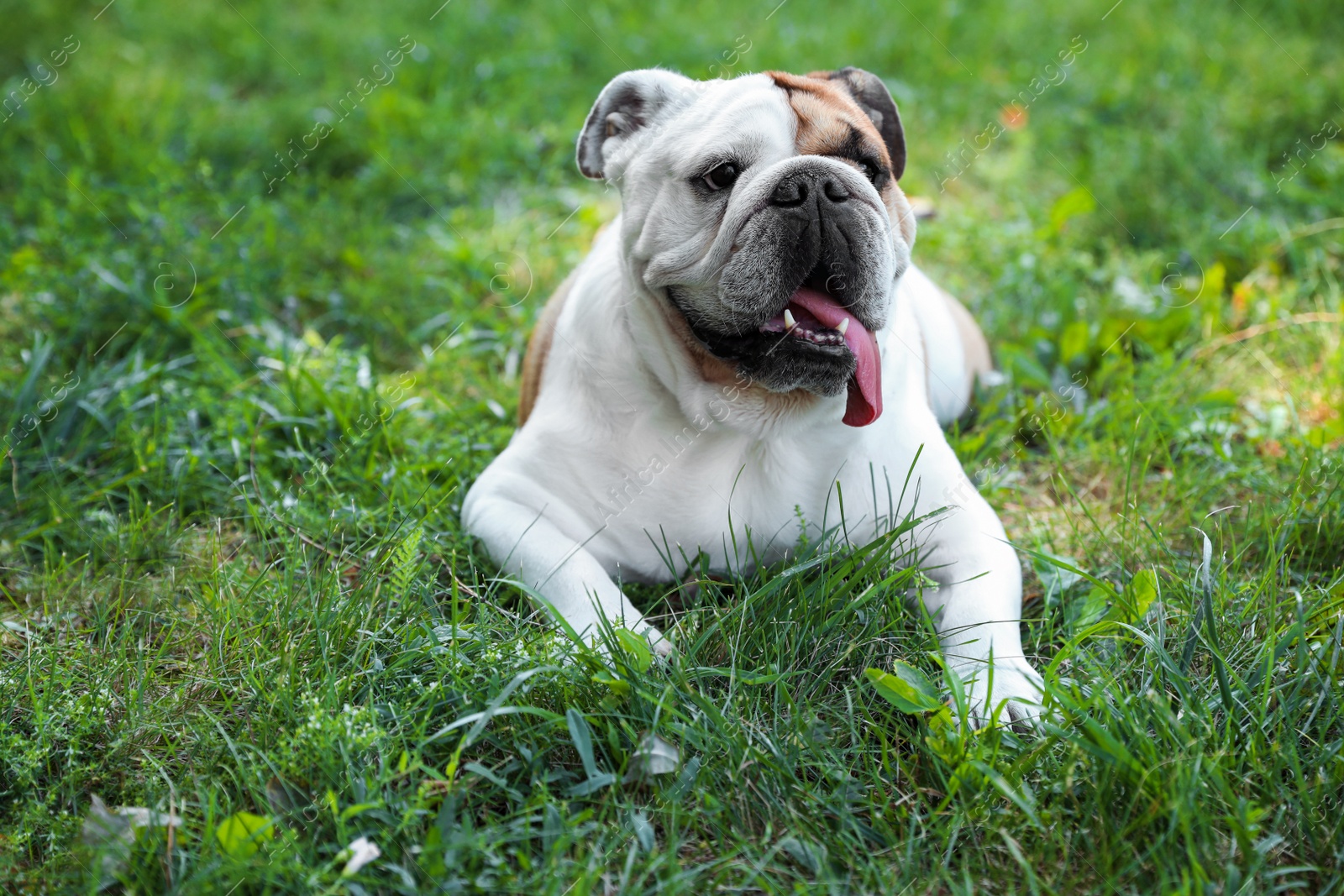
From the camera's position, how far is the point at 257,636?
2580 millimetres

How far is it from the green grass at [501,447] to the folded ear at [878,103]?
3.16 feet

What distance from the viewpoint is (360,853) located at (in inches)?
78.7

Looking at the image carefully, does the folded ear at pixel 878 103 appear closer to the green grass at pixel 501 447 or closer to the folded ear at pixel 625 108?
the folded ear at pixel 625 108

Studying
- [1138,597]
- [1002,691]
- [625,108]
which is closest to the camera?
[1002,691]

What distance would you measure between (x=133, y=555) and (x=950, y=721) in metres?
2.24

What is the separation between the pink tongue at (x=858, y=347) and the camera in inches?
109

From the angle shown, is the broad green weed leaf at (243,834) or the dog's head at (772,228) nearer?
the broad green weed leaf at (243,834)

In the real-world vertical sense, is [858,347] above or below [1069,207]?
above

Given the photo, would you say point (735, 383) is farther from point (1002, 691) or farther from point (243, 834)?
point (243, 834)

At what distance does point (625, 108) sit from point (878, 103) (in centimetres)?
78

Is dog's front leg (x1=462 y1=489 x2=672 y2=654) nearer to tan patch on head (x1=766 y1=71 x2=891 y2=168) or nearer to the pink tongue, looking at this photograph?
the pink tongue

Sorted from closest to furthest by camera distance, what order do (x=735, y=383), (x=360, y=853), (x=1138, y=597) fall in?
(x=360, y=853) < (x=1138, y=597) < (x=735, y=383)

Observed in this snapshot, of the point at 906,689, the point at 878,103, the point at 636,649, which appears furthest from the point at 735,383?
the point at 878,103

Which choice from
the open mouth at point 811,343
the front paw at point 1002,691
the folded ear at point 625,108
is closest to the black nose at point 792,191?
the open mouth at point 811,343
